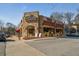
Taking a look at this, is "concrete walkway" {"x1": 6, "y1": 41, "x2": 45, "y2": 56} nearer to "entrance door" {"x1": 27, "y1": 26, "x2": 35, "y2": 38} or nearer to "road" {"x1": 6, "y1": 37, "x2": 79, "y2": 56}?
"road" {"x1": 6, "y1": 37, "x2": 79, "y2": 56}

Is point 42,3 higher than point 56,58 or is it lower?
higher

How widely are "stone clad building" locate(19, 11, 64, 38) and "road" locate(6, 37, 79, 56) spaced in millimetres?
97

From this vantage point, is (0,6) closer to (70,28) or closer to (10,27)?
(10,27)

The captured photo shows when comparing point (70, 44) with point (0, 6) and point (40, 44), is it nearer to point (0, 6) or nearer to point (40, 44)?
point (40, 44)

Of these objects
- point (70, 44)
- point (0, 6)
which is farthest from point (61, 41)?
point (0, 6)

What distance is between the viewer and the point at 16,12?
11.1 meters

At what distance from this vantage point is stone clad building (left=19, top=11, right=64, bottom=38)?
36.6ft

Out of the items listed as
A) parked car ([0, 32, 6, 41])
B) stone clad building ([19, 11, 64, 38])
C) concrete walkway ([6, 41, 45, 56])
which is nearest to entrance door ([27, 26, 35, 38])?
stone clad building ([19, 11, 64, 38])

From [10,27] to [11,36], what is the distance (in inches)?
5.1

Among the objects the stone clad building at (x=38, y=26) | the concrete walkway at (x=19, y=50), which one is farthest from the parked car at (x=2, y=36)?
the stone clad building at (x=38, y=26)

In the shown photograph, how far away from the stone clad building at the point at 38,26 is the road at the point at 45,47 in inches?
3.8

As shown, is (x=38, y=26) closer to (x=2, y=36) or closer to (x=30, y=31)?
(x=30, y=31)

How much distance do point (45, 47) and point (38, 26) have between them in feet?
1.06

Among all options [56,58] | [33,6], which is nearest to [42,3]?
[33,6]
